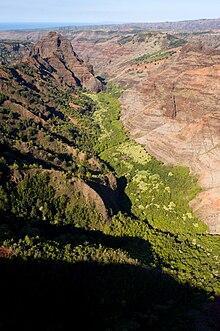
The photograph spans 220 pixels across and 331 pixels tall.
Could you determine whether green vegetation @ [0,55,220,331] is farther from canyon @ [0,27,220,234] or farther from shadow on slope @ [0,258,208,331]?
canyon @ [0,27,220,234]

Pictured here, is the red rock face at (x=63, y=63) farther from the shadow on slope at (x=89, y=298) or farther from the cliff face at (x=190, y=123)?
the shadow on slope at (x=89, y=298)

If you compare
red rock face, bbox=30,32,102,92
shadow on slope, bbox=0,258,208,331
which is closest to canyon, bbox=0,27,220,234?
shadow on slope, bbox=0,258,208,331

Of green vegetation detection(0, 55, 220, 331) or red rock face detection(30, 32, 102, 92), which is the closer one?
green vegetation detection(0, 55, 220, 331)

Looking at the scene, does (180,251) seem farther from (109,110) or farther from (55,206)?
(109,110)

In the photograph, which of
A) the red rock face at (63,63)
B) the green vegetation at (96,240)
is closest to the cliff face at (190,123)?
the green vegetation at (96,240)

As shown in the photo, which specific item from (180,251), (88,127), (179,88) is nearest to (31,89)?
(88,127)
